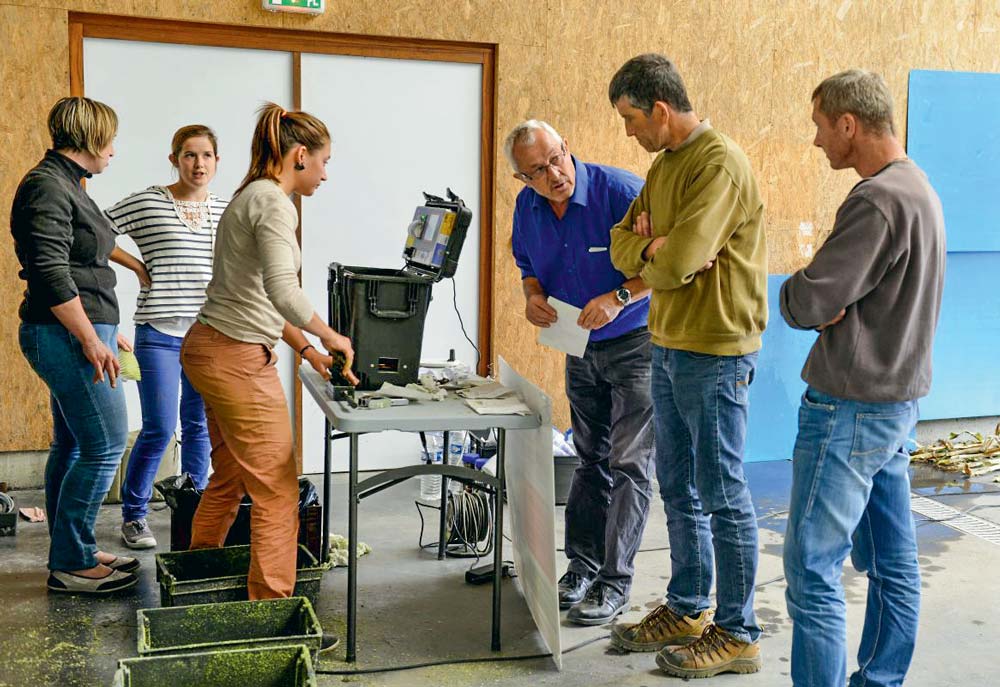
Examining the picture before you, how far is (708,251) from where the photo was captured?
263cm

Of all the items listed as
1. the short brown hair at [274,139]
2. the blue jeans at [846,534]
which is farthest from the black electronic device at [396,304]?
the blue jeans at [846,534]

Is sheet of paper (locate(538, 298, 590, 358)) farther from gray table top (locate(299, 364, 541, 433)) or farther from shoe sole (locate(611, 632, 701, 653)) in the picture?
shoe sole (locate(611, 632, 701, 653))

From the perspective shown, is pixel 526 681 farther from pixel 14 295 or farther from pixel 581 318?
pixel 14 295

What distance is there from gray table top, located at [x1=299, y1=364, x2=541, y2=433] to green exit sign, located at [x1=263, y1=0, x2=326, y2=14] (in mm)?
2472

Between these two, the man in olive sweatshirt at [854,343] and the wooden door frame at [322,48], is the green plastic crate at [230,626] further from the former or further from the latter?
the wooden door frame at [322,48]

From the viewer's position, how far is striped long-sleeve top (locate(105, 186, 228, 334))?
12.9ft

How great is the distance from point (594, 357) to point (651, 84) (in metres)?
0.93

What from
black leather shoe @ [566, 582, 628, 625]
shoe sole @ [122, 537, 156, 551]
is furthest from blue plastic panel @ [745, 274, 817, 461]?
shoe sole @ [122, 537, 156, 551]

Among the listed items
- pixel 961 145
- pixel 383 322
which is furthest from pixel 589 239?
pixel 961 145

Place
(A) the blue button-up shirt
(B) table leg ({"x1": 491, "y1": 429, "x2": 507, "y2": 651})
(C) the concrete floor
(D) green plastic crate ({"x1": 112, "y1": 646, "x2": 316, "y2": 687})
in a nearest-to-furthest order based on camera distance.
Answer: (D) green plastic crate ({"x1": 112, "y1": 646, "x2": 316, "y2": 687}), (C) the concrete floor, (B) table leg ({"x1": 491, "y1": 429, "x2": 507, "y2": 651}), (A) the blue button-up shirt

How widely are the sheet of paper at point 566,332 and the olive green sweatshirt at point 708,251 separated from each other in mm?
379

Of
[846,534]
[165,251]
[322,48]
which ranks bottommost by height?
[846,534]

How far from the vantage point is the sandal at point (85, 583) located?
346 cm

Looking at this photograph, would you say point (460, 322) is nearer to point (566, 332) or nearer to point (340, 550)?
point (340, 550)
